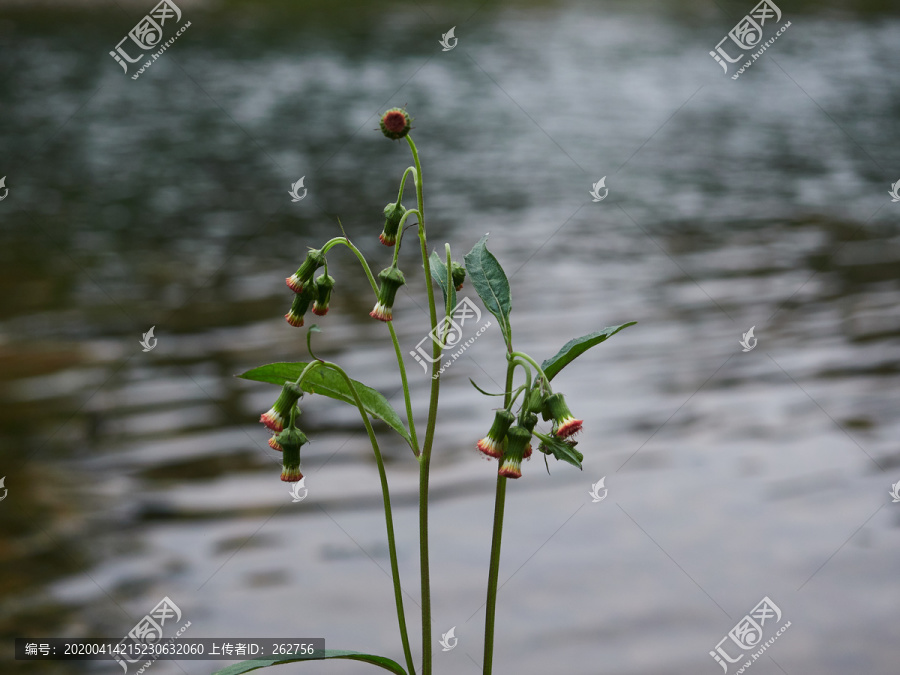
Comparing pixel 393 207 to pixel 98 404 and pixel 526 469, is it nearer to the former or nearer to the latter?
pixel 526 469

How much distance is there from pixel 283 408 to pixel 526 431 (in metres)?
0.26

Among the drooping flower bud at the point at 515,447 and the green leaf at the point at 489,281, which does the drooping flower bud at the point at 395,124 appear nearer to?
the green leaf at the point at 489,281

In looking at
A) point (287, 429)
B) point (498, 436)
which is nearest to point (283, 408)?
point (287, 429)

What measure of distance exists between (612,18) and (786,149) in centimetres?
716

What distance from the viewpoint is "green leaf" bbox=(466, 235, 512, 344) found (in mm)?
999

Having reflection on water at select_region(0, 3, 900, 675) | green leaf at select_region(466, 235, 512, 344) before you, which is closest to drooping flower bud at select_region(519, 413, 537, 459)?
green leaf at select_region(466, 235, 512, 344)

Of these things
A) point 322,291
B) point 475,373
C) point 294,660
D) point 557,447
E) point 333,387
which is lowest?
point 294,660

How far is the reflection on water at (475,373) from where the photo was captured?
6.49 feet

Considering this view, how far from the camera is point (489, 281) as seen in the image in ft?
3.35

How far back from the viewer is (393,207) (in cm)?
102

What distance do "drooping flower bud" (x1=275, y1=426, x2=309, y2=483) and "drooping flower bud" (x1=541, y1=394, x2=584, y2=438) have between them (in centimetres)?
25

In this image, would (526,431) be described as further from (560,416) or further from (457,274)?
(457,274)

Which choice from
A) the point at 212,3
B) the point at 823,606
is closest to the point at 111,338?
the point at 823,606

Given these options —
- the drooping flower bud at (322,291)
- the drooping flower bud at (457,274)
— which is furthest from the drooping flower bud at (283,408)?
the drooping flower bud at (457,274)
